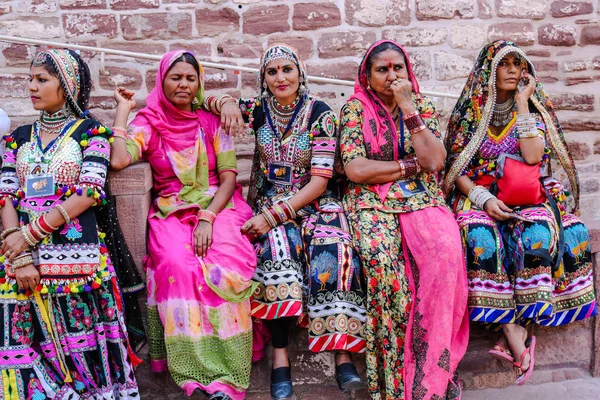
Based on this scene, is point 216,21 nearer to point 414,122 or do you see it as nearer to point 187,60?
point 187,60

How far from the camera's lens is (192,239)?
3287 mm

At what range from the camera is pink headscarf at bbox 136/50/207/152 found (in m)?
3.55

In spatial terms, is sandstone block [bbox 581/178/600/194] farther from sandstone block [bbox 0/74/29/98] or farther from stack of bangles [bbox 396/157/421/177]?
sandstone block [bbox 0/74/29/98]

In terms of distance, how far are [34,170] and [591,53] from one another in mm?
4037

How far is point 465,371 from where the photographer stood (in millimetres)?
3525

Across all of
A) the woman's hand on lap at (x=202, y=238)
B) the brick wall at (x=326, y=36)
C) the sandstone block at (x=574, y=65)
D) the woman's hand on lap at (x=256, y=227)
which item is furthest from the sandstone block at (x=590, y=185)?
the woman's hand on lap at (x=202, y=238)

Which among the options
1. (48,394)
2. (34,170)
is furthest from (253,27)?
(48,394)

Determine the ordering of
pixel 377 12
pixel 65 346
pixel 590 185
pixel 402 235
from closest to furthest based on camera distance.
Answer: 1. pixel 65 346
2. pixel 402 235
3. pixel 377 12
4. pixel 590 185

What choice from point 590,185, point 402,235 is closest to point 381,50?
point 402,235

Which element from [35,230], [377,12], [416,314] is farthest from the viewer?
[377,12]

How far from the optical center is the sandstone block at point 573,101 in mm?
4891

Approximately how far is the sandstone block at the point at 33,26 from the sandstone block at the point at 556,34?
354 centimetres

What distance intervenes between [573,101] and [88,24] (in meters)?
3.63

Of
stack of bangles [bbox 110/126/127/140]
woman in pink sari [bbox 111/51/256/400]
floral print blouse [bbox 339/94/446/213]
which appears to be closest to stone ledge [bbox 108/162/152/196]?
woman in pink sari [bbox 111/51/256/400]
